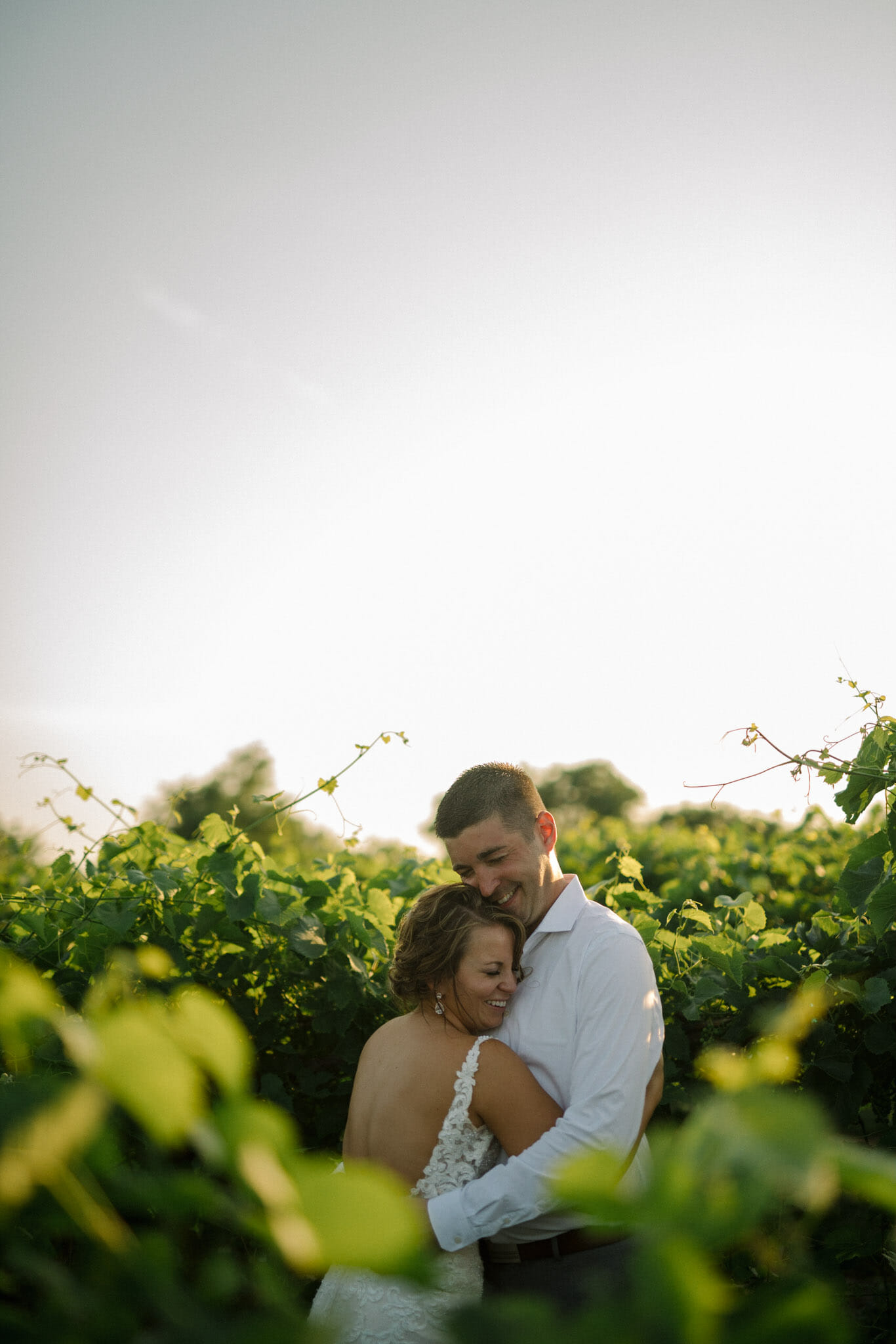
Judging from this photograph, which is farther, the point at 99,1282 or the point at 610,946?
the point at 610,946

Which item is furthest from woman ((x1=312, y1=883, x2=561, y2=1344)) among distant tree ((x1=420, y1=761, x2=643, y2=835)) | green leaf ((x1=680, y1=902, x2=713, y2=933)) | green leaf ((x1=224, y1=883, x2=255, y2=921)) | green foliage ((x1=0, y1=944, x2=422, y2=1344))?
distant tree ((x1=420, y1=761, x2=643, y2=835))

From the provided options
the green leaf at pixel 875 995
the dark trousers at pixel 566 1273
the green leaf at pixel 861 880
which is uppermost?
the green leaf at pixel 861 880

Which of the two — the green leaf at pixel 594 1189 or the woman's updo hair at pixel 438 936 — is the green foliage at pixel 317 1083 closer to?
the green leaf at pixel 594 1189

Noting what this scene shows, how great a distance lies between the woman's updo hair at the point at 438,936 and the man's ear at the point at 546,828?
479mm

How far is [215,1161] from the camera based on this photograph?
0.50m

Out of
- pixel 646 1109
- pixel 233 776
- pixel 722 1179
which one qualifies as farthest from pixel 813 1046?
pixel 233 776

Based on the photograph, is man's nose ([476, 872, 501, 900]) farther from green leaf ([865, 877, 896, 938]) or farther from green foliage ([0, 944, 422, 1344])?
green foliage ([0, 944, 422, 1344])

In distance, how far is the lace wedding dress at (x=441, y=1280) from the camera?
2805mm

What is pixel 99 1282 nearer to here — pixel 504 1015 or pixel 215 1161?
pixel 215 1161

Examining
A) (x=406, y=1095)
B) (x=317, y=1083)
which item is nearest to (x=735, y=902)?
(x=406, y=1095)

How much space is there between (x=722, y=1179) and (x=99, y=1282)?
39 centimetres

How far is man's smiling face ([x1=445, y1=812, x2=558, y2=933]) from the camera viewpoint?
12.1 feet

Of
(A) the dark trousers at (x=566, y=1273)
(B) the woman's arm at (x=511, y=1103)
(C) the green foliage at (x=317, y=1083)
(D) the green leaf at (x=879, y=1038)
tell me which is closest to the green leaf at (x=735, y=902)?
(C) the green foliage at (x=317, y=1083)

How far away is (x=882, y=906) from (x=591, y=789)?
5016 centimetres
